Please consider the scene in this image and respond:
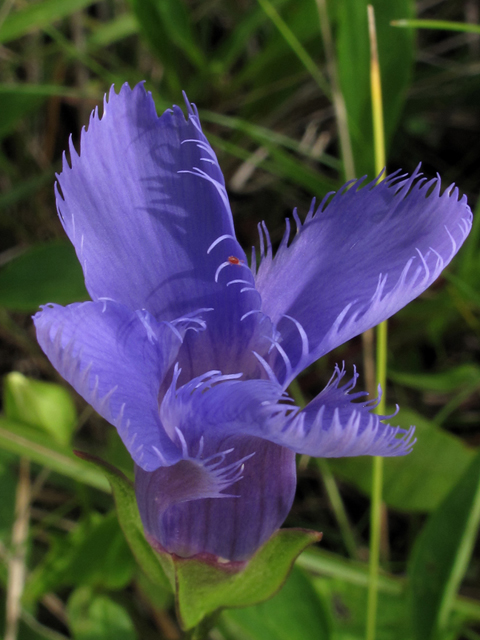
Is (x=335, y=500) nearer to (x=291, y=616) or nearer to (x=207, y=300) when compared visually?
(x=291, y=616)

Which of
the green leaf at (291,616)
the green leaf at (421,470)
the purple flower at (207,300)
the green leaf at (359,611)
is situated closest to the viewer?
the purple flower at (207,300)

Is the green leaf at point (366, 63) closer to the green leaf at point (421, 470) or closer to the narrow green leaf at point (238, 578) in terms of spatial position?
the green leaf at point (421, 470)

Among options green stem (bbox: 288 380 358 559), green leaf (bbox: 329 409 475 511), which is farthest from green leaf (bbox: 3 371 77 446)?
green leaf (bbox: 329 409 475 511)

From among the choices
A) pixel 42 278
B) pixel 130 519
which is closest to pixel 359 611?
pixel 130 519

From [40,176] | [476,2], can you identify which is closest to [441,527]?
[40,176]

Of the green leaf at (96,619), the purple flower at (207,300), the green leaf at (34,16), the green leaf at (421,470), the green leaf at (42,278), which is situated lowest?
the green leaf at (421,470)

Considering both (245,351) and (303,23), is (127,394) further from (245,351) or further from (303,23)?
(303,23)

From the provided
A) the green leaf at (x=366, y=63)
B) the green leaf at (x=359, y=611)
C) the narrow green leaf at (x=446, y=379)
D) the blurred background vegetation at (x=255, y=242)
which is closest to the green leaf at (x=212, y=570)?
the blurred background vegetation at (x=255, y=242)

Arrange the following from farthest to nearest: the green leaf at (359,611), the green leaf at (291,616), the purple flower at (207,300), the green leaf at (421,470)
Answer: the green leaf at (421,470), the green leaf at (359,611), the green leaf at (291,616), the purple flower at (207,300)
